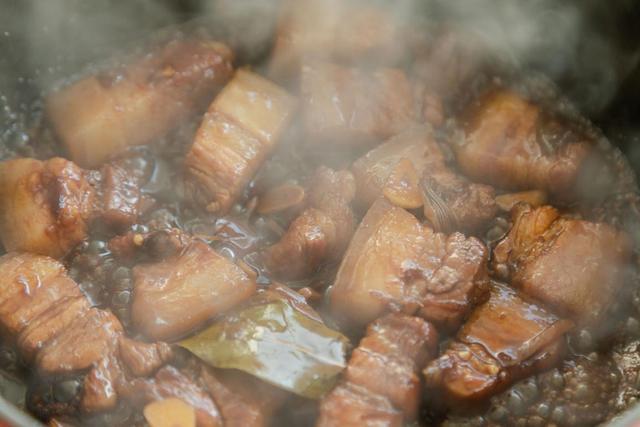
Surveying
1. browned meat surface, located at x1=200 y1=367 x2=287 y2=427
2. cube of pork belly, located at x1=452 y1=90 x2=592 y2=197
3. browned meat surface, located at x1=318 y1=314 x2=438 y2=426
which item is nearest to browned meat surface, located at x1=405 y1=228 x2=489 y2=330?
browned meat surface, located at x1=318 y1=314 x2=438 y2=426

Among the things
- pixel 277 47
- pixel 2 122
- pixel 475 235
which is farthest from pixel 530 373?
pixel 2 122

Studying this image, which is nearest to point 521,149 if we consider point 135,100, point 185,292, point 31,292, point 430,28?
point 430,28

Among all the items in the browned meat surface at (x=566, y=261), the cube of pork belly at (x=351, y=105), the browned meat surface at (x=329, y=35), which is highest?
the browned meat surface at (x=329, y=35)

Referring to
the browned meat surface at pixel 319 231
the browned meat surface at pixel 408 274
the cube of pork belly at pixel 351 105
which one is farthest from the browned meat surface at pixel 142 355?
the cube of pork belly at pixel 351 105

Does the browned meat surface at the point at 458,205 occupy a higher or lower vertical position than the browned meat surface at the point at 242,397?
higher

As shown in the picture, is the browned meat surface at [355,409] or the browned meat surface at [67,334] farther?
the browned meat surface at [67,334]

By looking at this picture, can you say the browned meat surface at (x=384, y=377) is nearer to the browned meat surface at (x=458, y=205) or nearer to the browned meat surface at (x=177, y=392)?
the browned meat surface at (x=177, y=392)

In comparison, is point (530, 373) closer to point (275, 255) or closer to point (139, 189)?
point (275, 255)

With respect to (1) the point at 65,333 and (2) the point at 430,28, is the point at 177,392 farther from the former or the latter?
(2) the point at 430,28

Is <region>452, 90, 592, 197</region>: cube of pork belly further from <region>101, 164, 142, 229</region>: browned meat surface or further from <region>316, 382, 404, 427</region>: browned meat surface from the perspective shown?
<region>101, 164, 142, 229</region>: browned meat surface
